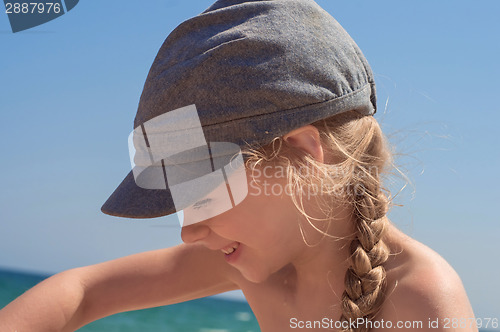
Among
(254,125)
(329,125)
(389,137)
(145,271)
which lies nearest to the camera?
(254,125)

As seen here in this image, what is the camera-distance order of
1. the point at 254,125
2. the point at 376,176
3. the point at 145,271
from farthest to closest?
the point at 145,271 → the point at 376,176 → the point at 254,125

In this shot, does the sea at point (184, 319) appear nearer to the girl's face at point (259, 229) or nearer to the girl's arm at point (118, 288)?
the girl's arm at point (118, 288)

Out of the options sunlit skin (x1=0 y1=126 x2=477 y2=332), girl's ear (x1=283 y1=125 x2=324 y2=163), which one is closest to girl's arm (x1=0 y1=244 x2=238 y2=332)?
sunlit skin (x1=0 y1=126 x2=477 y2=332)

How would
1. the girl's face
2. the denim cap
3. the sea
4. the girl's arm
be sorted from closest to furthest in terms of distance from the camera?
the denim cap → the girl's face → the girl's arm → the sea

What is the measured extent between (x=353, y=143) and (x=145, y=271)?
0.74 metres

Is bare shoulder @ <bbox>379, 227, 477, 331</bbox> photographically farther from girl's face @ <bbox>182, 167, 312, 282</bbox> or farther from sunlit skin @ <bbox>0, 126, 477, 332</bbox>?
girl's face @ <bbox>182, 167, 312, 282</bbox>

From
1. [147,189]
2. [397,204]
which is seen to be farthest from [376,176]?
[147,189]

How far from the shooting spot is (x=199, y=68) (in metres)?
1.14

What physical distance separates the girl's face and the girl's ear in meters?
0.08

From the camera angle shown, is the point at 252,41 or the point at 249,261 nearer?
the point at 252,41

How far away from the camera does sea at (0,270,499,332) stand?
7389 mm

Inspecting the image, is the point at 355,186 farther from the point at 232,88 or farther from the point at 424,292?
the point at 232,88

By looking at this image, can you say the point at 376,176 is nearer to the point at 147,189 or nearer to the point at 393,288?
the point at 393,288

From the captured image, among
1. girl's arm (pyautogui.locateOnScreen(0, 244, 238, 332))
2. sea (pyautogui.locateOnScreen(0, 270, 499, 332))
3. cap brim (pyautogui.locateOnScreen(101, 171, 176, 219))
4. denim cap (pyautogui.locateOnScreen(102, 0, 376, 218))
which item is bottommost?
sea (pyautogui.locateOnScreen(0, 270, 499, 332))
